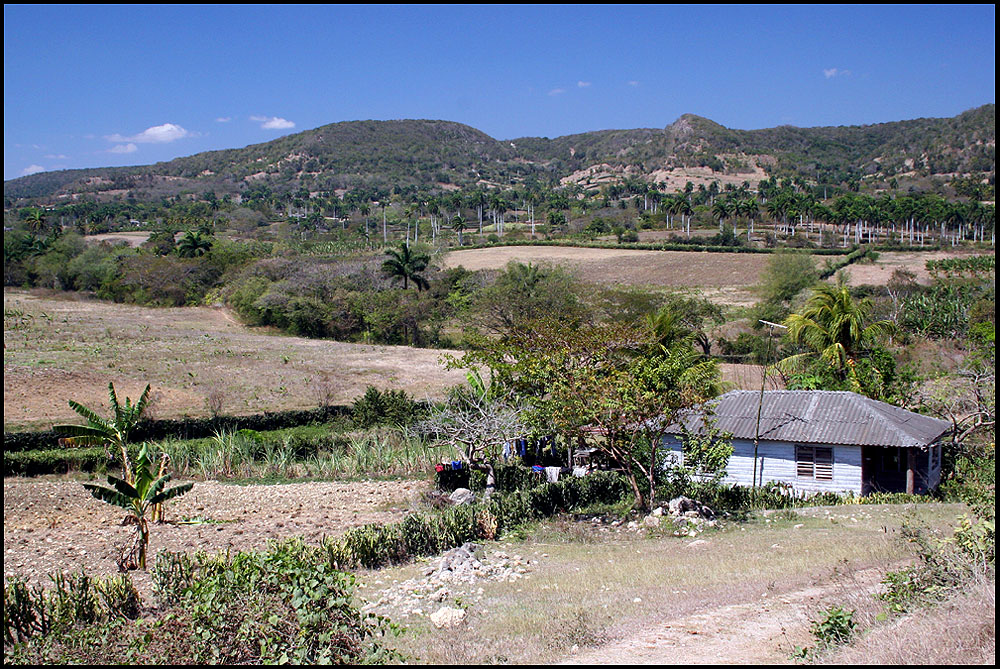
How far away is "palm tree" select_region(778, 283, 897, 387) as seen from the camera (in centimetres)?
2602

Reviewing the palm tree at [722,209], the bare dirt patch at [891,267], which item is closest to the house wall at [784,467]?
the bare dirt patch at [891,267]

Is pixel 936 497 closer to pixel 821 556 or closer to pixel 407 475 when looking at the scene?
pixel 821 556

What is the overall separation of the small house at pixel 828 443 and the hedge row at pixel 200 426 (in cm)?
1402

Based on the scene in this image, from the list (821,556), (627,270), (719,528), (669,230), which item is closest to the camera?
(821,556)

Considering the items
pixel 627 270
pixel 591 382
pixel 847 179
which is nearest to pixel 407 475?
pixel 591 382

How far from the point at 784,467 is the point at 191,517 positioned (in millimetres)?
15743

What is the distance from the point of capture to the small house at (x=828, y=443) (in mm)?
20234

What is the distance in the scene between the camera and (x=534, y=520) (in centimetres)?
1773

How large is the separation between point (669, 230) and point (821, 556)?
111m

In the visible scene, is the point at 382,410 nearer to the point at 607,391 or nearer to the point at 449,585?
the point at 607,391

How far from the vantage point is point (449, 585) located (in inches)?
494

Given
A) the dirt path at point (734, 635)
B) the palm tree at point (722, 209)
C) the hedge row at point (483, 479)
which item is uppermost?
the palm tree at point (722, 209)

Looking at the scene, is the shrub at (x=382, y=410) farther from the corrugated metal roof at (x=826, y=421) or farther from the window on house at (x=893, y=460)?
the window on house at (x=893, y=460)

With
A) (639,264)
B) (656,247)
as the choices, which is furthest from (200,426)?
(656,247)
